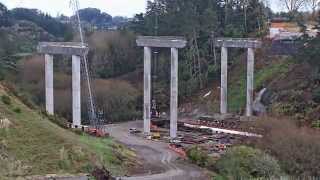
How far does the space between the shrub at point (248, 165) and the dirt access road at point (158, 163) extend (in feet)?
4.04

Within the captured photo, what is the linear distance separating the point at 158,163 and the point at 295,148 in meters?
7.09

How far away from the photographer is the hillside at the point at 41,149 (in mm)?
26359

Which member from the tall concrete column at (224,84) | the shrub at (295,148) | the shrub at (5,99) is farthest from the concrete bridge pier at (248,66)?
the shrub at (5,99)

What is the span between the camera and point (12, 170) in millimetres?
25203

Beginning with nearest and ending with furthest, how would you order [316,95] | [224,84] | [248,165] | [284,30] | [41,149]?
1. [248,165]
2. [41,149]
3. [316,95]
4. [224,84]
5. [284,30]

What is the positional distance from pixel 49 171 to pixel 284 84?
85.7 ft

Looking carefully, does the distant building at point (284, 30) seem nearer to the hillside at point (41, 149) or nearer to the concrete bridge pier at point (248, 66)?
the concrete bridge pier at point (248, 66)

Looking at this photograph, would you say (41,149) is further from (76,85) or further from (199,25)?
(199,25)

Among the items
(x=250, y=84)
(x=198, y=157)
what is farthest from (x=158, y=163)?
(x=250, y=84)

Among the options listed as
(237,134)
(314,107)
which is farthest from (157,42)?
(314,107)

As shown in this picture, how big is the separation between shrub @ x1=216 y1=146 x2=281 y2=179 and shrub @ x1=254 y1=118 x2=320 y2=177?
1.42 meters

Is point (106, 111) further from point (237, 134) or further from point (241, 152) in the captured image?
point (241, 152)

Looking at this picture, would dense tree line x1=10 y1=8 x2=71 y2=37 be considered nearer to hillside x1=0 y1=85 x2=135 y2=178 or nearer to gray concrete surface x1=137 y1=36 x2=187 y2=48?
gray concrete surface x1=137 y1=36 x2=187 y2=48

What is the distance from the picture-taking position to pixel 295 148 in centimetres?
3061
